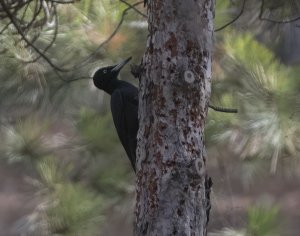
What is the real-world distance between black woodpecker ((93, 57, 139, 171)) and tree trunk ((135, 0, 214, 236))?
66cm

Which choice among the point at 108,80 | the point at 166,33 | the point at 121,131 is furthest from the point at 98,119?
the point at 166,33

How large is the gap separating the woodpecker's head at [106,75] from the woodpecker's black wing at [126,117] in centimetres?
13

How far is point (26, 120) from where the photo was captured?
10.1ft

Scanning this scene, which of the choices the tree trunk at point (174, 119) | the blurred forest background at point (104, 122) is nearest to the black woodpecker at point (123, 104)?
the blurred forest background at point (104, 122)

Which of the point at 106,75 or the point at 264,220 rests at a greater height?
the point at 106,75

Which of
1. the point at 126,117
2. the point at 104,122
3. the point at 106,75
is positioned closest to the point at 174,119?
the point at 126,117

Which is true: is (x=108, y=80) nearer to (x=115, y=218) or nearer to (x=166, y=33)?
(x=115, y=218)

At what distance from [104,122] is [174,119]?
1.13 metres

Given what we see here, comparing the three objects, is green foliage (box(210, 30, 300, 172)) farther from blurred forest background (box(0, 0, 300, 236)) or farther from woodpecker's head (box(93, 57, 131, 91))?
woodpecker's head (box(93, 57, 131, 91))

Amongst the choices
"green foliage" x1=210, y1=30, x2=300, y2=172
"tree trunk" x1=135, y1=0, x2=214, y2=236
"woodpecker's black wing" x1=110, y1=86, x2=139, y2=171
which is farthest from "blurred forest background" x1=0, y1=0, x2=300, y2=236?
"tree trunk" x1=135, y1=0, x2=214, y2=236

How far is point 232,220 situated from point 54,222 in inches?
31.9

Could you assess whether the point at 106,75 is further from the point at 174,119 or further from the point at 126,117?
the point at 174,119

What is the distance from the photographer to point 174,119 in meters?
1.91

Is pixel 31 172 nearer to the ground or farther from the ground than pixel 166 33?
nearer to the ground
